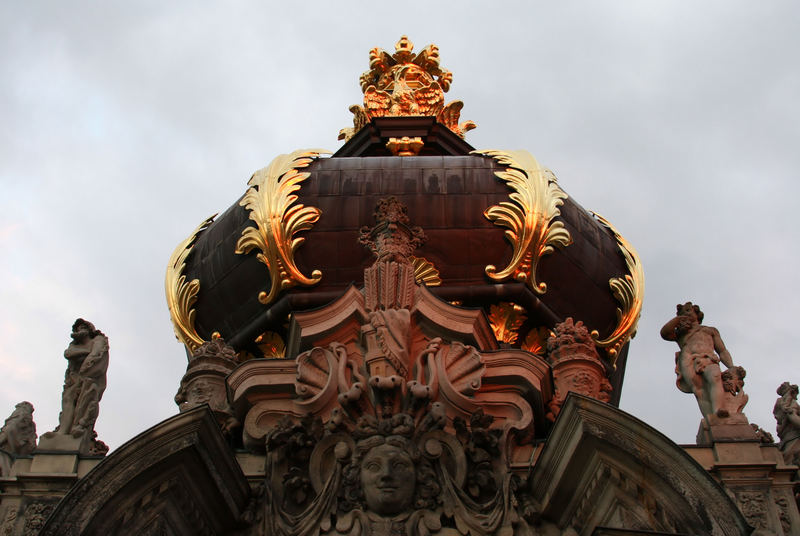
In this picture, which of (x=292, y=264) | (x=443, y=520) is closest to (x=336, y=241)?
(x=292, y=264)

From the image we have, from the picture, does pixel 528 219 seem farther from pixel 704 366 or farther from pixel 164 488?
pixel 164 488

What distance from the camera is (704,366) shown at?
15281 millimetres

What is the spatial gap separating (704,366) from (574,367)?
5.64ft

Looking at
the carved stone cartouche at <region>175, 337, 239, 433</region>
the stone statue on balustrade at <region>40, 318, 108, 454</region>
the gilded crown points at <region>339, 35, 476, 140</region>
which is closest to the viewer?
the stone statue on balustrade at <region>40, 318, 108, 454</region>

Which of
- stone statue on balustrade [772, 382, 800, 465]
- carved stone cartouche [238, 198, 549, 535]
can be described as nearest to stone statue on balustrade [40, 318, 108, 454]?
carved stone cartouche [238, 198, 549, 535]

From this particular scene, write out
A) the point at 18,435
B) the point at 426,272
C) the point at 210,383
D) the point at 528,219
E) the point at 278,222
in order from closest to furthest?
the point at 18,435, the point at 210,383, the point at 426,272, the point at 528,219, the point at 278,222

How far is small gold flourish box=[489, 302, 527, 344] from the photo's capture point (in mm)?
20109

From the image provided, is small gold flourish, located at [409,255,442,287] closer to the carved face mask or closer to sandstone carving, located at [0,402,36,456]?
the carved face mask

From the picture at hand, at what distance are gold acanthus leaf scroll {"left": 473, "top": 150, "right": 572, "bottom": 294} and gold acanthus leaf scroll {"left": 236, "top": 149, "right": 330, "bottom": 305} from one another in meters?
3.31

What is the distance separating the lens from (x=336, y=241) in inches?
837

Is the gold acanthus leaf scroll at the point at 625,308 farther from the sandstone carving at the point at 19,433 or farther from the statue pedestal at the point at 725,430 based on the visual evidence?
the sandstone carving at the point at 19,433

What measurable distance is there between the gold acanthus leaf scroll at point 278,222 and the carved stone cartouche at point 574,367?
18.7 ft

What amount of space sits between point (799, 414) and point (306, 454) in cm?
624

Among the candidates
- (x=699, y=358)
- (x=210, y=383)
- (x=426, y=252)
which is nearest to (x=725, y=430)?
(x=699, y=358)
